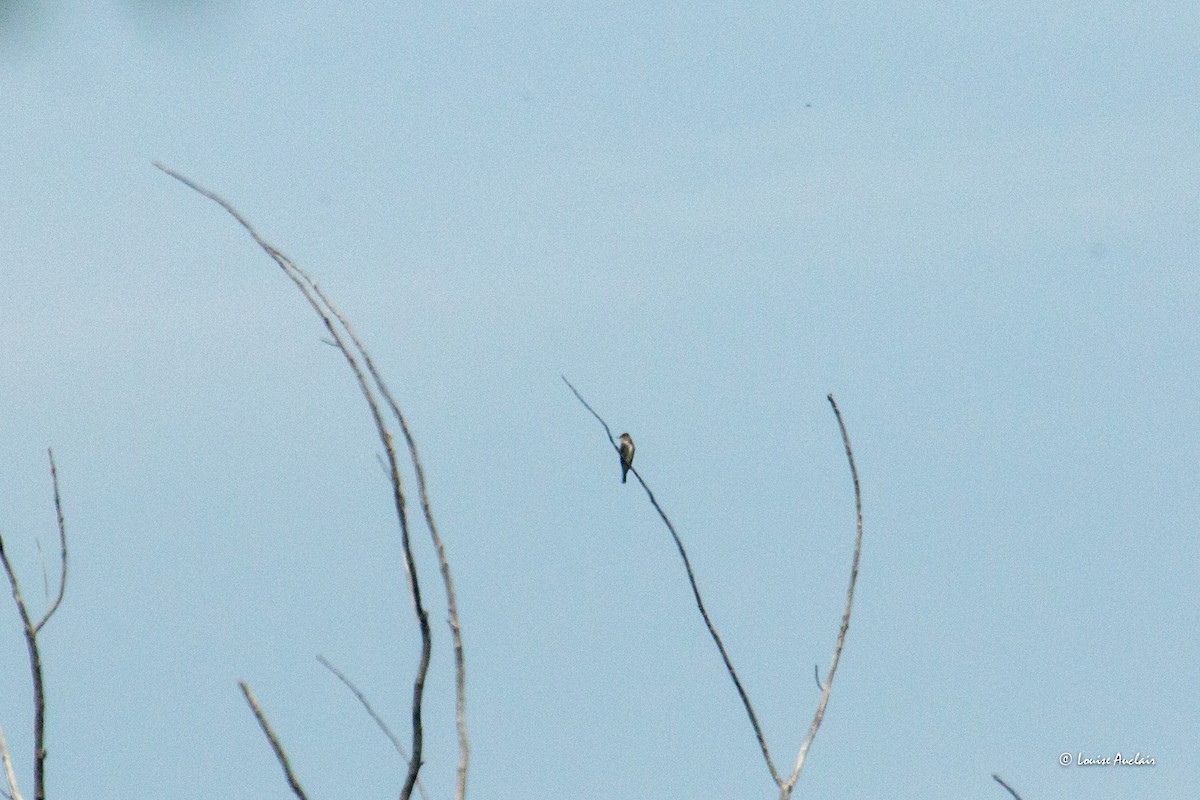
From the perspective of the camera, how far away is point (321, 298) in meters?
3.91

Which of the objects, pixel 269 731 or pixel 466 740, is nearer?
pixel 269 731

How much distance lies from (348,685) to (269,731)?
33.1 inches

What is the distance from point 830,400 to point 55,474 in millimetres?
2584

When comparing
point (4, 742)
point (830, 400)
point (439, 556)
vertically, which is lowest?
point (4, 742)

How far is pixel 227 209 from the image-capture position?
12.7ft

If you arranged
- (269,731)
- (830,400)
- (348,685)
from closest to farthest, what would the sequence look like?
(269,731) → (348,685) → (830,400)

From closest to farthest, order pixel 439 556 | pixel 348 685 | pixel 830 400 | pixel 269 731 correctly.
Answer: pixel 269 731, pixel 439 556, pixel 348 685, pixel 830 400

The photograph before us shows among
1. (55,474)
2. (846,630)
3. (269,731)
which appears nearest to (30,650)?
(55,474)

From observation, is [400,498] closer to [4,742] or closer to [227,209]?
[227,209]

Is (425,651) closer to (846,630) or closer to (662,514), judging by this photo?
(662,514)

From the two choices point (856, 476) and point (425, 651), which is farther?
point (856, 476)

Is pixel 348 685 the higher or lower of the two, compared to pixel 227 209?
lower

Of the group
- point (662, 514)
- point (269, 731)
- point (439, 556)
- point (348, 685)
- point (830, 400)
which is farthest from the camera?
point (830, 400)

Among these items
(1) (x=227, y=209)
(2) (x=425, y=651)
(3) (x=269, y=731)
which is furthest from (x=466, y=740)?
(1) (x=227, y=209)
